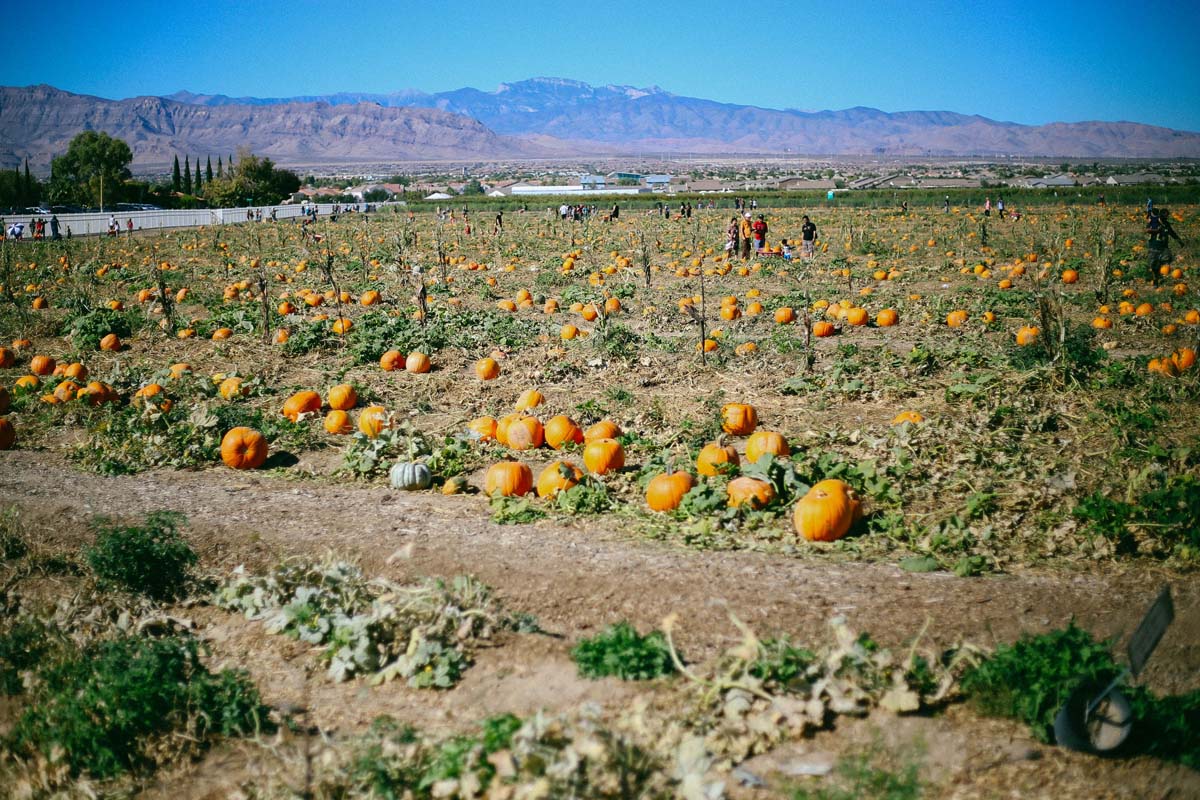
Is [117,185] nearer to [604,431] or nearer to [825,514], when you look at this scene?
[604,431]

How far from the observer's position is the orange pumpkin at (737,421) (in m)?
9.59

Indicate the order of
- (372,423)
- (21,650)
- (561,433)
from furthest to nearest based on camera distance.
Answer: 1. (372,423)
2. (561,433)
3. (21,650)

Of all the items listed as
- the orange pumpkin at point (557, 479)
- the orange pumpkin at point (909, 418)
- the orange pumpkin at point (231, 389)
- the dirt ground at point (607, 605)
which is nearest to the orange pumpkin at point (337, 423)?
the dirt ground at point (607, 605)

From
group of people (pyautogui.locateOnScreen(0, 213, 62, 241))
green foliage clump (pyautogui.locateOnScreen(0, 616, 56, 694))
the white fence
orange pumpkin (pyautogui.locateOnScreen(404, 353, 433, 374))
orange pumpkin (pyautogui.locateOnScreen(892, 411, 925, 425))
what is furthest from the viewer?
the white fence

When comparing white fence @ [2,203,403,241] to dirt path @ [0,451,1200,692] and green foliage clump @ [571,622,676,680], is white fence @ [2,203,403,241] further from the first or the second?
green foliage clump @ [571,622,676,680]

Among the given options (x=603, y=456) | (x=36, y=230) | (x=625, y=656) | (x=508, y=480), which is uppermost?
(x=36, y=230)

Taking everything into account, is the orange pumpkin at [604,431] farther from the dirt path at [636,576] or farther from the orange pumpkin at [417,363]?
the orange pumpkin at [417,363]

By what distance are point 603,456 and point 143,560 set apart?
4257mm

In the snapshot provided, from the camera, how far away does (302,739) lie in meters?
4.73

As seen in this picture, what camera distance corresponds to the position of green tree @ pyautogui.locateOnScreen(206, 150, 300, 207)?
9212 cm

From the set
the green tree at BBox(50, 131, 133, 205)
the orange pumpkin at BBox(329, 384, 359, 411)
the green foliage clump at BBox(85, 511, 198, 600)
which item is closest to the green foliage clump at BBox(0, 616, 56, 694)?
the green foliage clump at BBox(85, 511, 198, 600)

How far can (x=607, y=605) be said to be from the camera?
20.0ft

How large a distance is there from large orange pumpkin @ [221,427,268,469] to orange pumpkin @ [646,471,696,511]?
472 cm

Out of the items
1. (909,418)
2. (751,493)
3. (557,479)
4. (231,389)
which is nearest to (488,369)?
(231,389)
